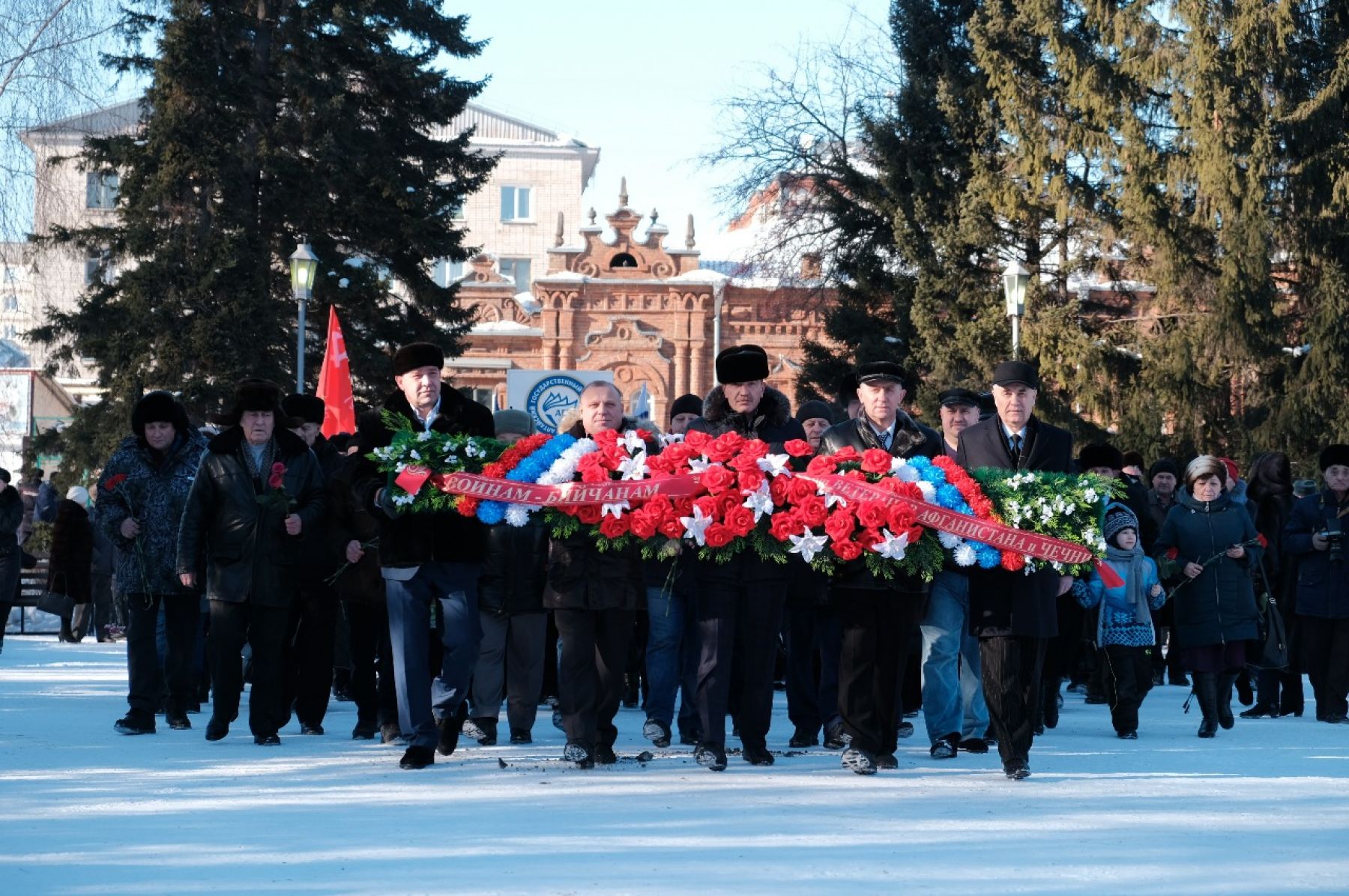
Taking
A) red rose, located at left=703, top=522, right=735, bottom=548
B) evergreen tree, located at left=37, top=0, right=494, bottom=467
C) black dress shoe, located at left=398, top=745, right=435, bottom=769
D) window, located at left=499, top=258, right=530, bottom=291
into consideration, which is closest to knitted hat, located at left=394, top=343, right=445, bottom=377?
red rose, located at left=703, top=522, right=735, bottom=548

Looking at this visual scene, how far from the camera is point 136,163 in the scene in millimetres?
32906

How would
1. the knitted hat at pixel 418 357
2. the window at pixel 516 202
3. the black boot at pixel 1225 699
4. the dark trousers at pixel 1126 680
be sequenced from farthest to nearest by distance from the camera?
Result: the window at pixel 516 202
the black boot at pixel 1225 699
the dark trousers at pixel 1126 680
the knitted hat at pixel 418 357

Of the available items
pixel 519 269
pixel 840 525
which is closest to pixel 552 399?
pixel 840 525

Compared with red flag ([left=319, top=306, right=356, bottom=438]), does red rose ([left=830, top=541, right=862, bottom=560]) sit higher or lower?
lower

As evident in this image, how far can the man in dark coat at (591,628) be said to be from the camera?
9914mm

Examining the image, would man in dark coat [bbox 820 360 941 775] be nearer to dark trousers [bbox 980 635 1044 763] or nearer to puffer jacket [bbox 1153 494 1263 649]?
dark trousers [bbox 980 635 1044 763]

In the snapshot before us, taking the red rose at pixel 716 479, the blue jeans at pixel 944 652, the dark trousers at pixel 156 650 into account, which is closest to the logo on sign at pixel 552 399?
the dark trousers at pixel 156 650

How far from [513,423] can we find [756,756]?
3356 millimetres

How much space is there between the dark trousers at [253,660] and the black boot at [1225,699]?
666 centimetres

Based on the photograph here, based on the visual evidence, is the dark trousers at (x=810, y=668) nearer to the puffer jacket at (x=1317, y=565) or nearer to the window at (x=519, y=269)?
the puffer jacket at (x=1317, y=565)

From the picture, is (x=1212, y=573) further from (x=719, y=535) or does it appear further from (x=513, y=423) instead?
(x=719, y=535)

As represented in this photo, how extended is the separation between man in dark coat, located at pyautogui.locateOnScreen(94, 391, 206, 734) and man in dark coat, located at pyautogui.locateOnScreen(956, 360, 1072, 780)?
16.3 feet

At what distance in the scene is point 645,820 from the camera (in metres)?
7.85

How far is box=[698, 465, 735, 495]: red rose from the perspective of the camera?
9.75 meters
